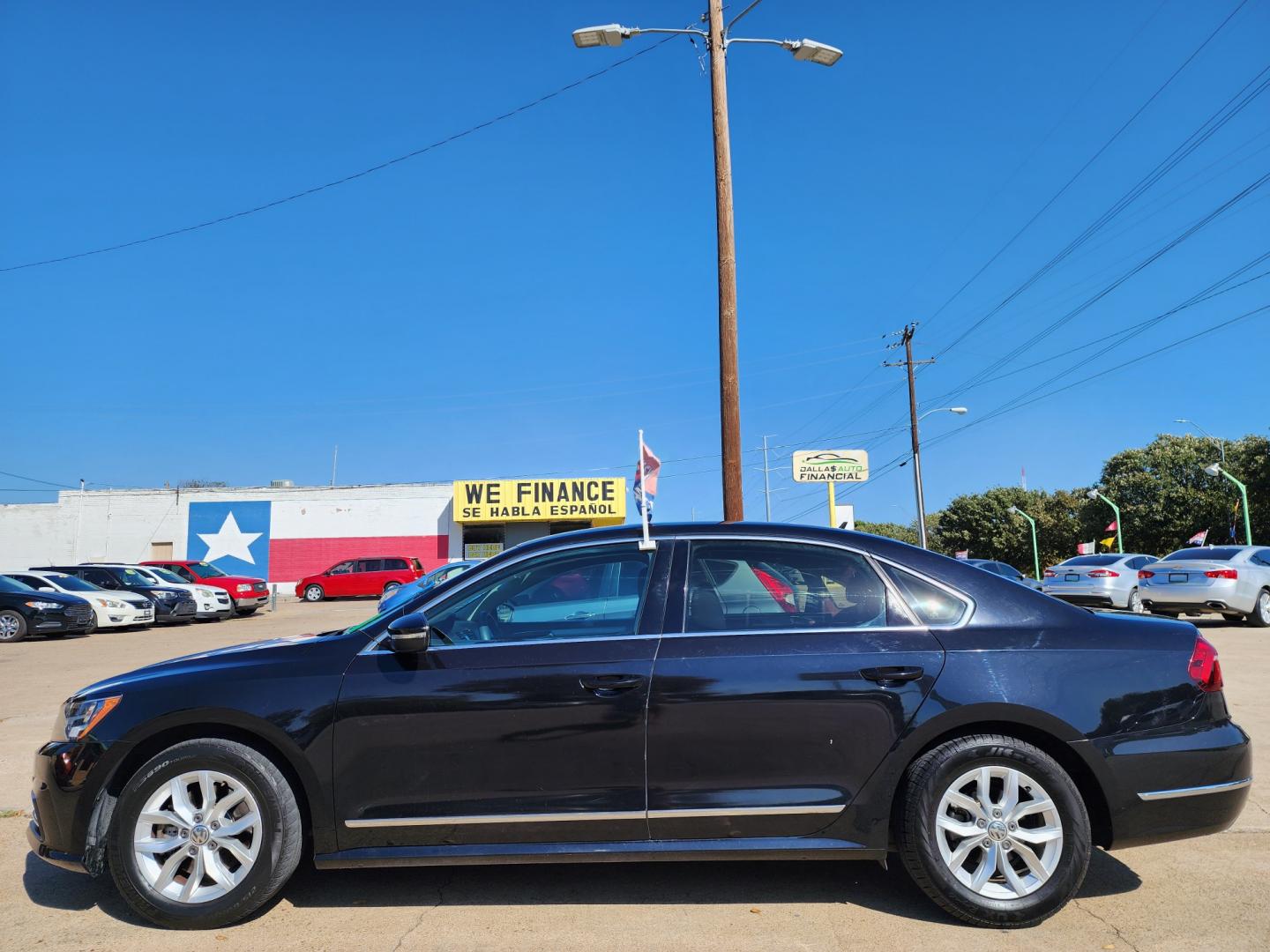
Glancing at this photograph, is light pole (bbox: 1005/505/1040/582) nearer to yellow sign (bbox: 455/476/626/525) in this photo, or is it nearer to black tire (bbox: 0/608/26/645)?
yellow sign (bbox: 455/476/626/525)

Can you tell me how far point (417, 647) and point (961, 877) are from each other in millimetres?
2322

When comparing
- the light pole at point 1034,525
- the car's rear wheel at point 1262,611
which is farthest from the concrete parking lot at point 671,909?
the light pole at point 1034,525

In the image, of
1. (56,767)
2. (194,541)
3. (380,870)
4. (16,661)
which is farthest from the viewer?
(194,541)

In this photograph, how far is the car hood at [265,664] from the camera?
11.9 ft

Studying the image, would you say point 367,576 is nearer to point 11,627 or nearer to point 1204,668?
point 11,627

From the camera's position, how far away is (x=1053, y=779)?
3426mm

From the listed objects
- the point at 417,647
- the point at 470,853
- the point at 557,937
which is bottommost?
the point at 557,937

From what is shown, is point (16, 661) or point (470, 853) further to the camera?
point (16, 661)

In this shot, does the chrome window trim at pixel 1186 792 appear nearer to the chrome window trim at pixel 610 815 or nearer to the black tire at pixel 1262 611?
the chrome window trim at pixel 610 815

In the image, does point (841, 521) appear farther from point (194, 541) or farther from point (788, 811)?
point (194, 541)

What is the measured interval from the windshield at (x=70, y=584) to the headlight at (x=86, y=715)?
1921 cm

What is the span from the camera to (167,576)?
906 inches

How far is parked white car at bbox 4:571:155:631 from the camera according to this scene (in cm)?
1911

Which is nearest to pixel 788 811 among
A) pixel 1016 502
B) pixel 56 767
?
pixel 56 767
